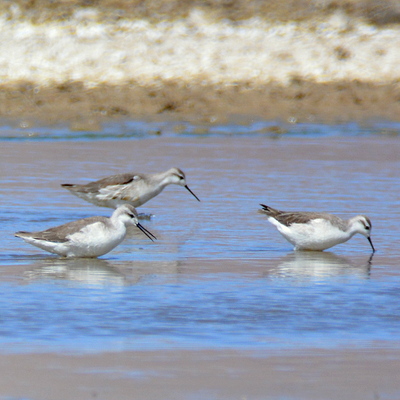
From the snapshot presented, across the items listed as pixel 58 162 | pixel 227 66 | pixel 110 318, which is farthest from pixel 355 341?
pixel 227 66

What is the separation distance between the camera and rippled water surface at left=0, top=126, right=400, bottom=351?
26.1 feet

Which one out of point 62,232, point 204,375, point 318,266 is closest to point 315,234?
point 318,266

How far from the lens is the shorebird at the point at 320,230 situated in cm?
1162

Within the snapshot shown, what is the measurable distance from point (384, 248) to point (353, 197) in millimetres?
4013

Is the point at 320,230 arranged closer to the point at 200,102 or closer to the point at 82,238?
the point at 82,238

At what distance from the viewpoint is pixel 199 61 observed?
→ 33219 mm

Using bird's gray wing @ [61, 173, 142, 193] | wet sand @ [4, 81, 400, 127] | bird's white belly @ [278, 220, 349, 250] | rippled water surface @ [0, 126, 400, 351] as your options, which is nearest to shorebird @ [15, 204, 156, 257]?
rippled water surface @ [0, 126, 400, 351]

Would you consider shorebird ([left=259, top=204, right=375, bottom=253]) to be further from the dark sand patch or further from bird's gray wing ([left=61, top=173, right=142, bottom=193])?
the dark sand patch

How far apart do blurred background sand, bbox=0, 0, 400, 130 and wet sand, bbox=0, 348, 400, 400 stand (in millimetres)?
21348

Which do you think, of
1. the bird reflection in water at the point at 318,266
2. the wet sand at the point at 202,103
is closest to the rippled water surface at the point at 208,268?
the bird reflection in water at the point at 318,266

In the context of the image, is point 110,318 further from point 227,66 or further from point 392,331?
point 227,66

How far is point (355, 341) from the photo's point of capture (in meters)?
7.69

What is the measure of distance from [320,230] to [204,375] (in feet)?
16.7

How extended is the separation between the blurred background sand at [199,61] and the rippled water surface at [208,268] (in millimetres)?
9595
